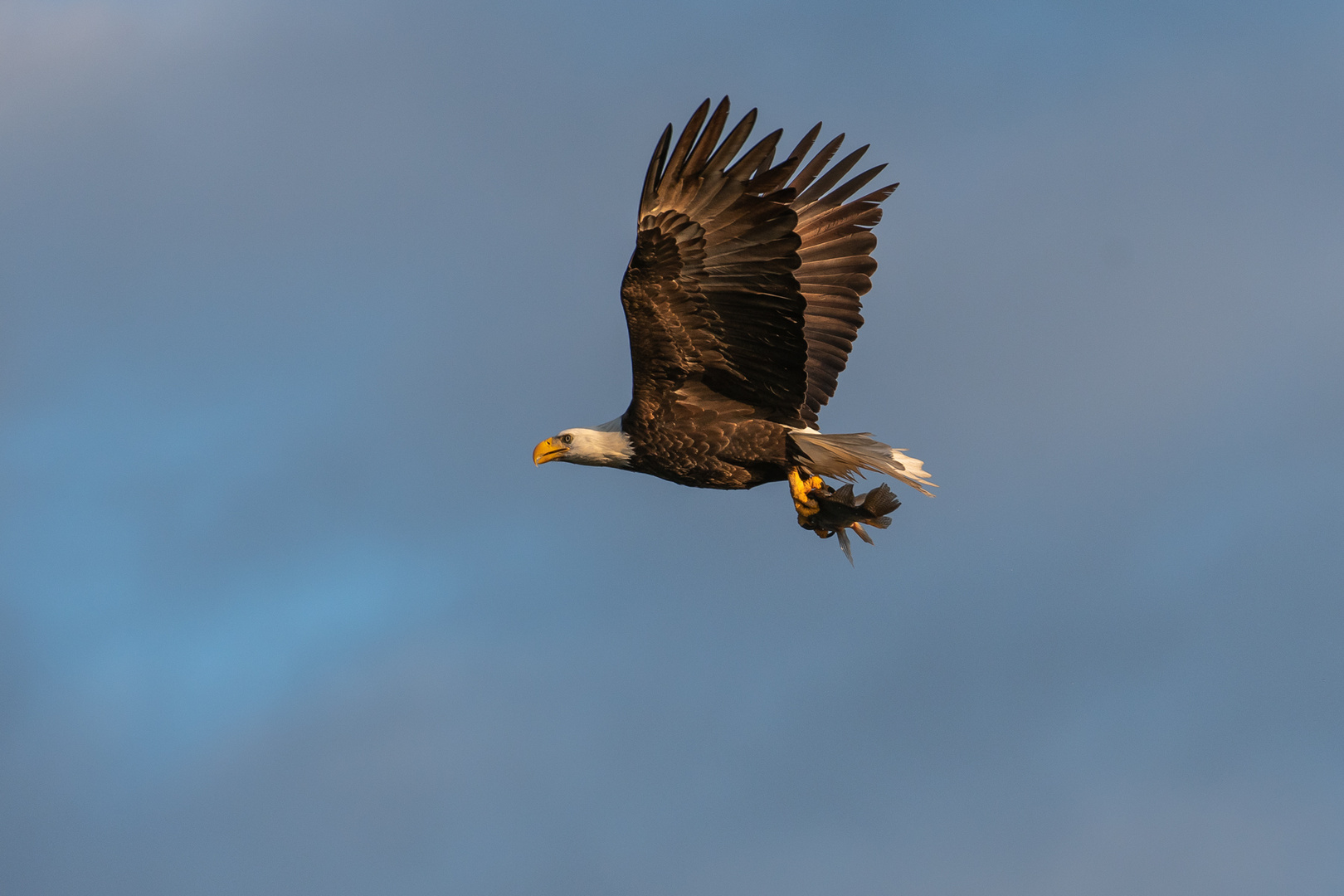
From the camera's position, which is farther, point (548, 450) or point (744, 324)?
point (548, 450)

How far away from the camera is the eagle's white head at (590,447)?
11305 mm

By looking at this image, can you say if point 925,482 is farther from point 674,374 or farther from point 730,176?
point 730,176

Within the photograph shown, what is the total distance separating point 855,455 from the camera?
35.6 ft

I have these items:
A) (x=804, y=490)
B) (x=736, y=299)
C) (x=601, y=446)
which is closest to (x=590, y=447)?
(x=601, y=446)

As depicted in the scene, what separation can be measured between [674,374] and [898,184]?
275cm

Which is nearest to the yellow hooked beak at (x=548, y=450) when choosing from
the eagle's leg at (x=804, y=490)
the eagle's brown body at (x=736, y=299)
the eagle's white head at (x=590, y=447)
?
the eagle's white head at (x=590, y=447)

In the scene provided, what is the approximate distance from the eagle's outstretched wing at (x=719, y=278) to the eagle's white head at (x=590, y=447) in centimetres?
43

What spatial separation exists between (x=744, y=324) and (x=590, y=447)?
1756 mm

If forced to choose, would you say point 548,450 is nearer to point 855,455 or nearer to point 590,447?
point 590,447

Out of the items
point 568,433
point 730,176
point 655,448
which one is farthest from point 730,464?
point 730,176

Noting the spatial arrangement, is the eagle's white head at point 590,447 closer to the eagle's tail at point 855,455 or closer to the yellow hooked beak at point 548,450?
the yellow hooked beak at point 548,450

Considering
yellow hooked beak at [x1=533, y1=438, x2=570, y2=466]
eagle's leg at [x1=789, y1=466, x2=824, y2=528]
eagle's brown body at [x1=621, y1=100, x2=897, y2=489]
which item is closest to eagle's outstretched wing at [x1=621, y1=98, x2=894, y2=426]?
eagle's brown body at [x1=621, y1=100, x2=897, y2=489]

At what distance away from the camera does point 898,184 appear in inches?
479

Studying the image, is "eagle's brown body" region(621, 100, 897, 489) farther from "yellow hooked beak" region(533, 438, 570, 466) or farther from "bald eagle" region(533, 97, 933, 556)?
"yellow hooked beak" region(533, 438, 570, 466)
